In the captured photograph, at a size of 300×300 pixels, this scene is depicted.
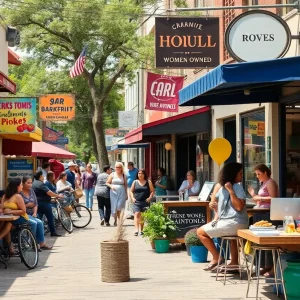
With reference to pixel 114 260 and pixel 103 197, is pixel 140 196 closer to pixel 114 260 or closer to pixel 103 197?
pixel 103 197

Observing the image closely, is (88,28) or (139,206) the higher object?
(88,28)

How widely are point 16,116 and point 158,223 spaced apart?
5.63 metres

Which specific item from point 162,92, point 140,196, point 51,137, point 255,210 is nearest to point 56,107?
point 162,92

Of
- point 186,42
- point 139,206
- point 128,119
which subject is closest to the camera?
point 186,42

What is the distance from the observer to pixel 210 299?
9.40 m

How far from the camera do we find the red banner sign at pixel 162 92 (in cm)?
2159

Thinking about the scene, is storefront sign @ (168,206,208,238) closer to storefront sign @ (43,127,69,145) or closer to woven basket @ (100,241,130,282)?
woven basket @ (100,241,130,282)

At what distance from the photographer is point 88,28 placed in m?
35.2

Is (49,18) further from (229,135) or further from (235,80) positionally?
(235,80)

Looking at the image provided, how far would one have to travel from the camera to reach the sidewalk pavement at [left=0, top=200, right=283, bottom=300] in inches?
384

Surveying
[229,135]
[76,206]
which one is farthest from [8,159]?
[229,135]

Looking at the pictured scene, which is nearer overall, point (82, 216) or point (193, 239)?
point (193, 239)

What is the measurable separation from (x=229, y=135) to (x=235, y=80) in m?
9.93

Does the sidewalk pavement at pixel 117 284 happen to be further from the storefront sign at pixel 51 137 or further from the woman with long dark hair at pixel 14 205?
the storefront sign at pixel 51 137
